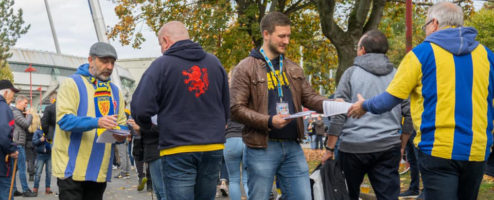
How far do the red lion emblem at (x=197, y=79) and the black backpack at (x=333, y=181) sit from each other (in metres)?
1.90

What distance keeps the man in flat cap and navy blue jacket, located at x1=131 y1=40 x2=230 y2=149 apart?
0.65 metres

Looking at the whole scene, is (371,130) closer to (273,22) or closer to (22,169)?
(273,22)

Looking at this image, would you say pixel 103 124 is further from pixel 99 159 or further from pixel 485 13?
pixel 485 13

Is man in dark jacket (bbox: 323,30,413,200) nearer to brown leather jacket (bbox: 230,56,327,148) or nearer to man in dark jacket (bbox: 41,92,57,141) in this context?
brown leather jacket (bbox: 230,56,327,148)

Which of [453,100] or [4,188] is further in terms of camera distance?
[4,188]

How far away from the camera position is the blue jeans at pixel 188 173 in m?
4.02

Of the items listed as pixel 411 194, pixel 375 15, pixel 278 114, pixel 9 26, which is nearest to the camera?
pixel 278 114

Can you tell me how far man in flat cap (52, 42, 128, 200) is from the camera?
15.0ft

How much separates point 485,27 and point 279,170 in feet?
123

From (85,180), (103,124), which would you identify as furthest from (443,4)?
(85,180)

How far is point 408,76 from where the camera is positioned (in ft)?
12.4

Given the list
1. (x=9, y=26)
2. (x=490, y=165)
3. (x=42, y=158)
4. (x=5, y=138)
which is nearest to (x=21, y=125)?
(x=42, y=158)

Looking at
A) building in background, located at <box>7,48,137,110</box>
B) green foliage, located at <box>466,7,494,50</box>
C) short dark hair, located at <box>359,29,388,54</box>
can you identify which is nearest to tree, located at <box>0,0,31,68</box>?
building in background, located at <box>7,48,137,110</box>

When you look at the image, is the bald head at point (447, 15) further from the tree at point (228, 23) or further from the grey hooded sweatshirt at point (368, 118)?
the tree at point (228, 23)
